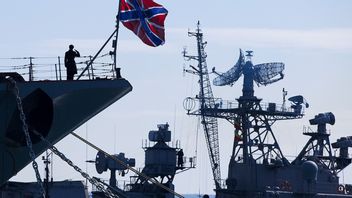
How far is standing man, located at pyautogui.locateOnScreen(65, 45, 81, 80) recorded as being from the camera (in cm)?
2948

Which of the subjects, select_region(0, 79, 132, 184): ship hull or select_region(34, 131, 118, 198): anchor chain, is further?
select_region(0, 79, 132, 184): ship hull

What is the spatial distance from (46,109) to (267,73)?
3413cm

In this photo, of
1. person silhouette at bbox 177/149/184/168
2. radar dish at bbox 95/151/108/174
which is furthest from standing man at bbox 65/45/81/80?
person silhouette at bbox 177/149/184/168

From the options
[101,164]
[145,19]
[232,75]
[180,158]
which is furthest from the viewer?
[232,75]

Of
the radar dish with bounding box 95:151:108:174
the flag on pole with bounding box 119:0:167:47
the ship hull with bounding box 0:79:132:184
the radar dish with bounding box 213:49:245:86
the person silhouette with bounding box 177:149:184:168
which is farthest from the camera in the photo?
the radar dish with bounding box 213:49:245:86

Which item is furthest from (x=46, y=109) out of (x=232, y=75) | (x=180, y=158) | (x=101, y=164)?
(x=232, y=75)

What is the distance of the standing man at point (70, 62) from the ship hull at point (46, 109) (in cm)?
50

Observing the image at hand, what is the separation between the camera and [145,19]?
29.5 metres

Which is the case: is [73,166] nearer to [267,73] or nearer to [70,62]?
[70,62]

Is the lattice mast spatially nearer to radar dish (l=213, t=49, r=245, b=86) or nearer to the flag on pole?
radar dish (l=213, t=49, r=245, b=86)

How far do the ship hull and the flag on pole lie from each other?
1.38m

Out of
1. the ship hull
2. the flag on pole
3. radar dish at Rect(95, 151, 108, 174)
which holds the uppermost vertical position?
the flag on pole

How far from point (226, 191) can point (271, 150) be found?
12.9 ft

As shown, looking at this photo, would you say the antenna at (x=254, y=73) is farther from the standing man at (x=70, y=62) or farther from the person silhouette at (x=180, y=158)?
the standing man at (x=70, y=62)
